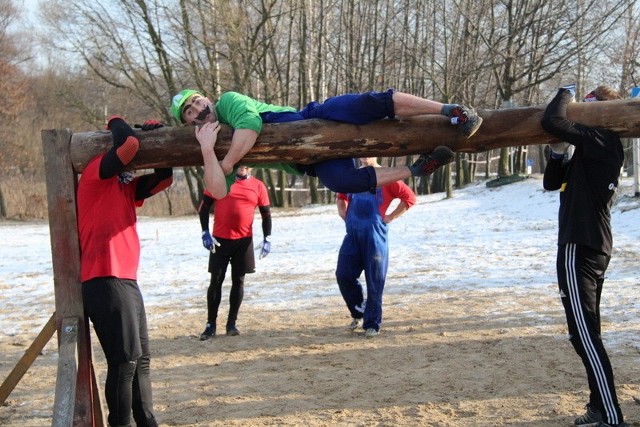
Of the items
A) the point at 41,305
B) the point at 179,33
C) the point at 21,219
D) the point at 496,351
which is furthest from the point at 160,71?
the point at 496,351

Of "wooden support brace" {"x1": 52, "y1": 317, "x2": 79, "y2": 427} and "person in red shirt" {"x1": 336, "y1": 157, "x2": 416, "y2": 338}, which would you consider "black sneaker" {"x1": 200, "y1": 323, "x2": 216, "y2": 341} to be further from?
"wooden support brace" {"x1": 52, "y1": 317, "x2": 79, "y2": 427}

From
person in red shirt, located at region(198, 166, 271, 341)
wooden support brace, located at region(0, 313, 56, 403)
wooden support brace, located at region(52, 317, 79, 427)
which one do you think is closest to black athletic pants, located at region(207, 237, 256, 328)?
person in red shirt, located at region(198, 166, 271, 341)

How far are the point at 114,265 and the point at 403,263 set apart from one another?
813cm

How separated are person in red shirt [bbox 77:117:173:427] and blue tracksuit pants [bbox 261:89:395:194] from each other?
1043 mm

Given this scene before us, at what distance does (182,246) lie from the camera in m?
15.4

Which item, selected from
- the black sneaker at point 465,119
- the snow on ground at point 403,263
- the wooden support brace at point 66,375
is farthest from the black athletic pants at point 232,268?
the black sneaker at point 465,119

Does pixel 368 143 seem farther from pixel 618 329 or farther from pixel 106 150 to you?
pixel 618 329

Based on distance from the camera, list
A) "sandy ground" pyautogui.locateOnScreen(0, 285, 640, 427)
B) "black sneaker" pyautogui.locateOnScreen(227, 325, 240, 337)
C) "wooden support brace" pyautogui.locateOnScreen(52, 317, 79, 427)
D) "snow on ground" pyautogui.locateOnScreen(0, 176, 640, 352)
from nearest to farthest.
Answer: "wooden support brace" pyautogui.locateOnScreen(52, 317, 79, 427) → "sandy ground" pyautogui.locateOnScreen(0, 285, 640, 427) → "black sneaker" pyautogui.locateOnScreen(227, 325, 240, 337) → "snow on ground" pyautogui.locateOnScreen(0, 176, 640, 352)

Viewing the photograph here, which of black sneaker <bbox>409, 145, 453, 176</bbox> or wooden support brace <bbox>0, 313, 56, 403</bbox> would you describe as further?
wooden support brace <bbox>0, 313, 56, 403</bbox>

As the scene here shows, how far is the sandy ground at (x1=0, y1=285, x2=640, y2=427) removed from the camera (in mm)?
4875

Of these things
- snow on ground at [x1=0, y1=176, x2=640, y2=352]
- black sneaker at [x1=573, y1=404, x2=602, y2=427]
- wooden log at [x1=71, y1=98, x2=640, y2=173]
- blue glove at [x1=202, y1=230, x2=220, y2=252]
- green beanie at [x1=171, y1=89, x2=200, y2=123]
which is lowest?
snow on ground at [x1=0, y1=176, x2=640, y2=352]

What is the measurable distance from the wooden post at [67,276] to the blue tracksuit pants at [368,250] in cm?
345

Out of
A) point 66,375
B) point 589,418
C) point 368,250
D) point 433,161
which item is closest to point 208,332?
point 368,250

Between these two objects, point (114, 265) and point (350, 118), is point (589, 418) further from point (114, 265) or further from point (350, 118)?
point (114, 265)
